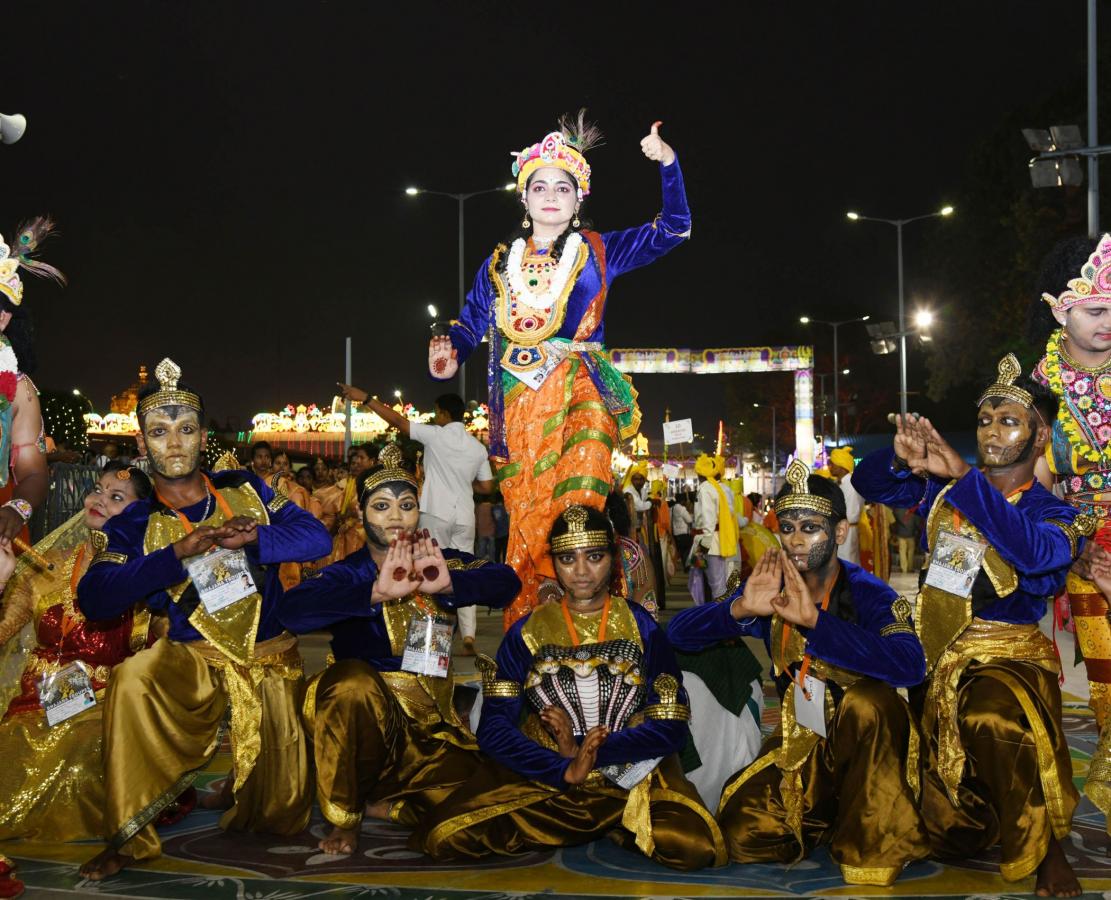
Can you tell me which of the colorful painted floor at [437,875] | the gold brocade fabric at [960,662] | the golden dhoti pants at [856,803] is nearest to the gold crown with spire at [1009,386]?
the gold brocade fabric at [960,662]

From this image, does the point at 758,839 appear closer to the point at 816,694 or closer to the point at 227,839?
the point at 816,694

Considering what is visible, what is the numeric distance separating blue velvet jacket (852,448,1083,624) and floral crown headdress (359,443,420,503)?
190cm

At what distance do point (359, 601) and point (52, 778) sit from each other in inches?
52.9

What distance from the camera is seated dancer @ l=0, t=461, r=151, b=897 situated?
4562mm

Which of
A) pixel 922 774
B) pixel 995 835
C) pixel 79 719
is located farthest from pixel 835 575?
pixel 79 719

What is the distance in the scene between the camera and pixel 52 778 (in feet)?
15.1

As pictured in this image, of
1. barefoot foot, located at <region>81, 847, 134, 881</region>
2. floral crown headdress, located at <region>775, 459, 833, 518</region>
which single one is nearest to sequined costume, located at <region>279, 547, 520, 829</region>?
barefoot foot, located at <region>81, 847, 134, 881</region>

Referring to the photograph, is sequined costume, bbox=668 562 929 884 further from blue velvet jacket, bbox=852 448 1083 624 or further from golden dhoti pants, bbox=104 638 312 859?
golden dhoti pants, bbox=104 638 312 859

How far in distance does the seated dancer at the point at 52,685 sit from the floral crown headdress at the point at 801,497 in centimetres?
239

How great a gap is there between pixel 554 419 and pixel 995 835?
2.57 meters

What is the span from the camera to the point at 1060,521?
4000mm

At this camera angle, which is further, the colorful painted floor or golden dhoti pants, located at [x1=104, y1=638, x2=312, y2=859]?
golden dhoti pants, located at [x1=104, y1=638, x2=312, y2=859]

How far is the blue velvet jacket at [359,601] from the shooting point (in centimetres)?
442

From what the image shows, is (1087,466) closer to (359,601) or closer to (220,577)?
(359,601)
